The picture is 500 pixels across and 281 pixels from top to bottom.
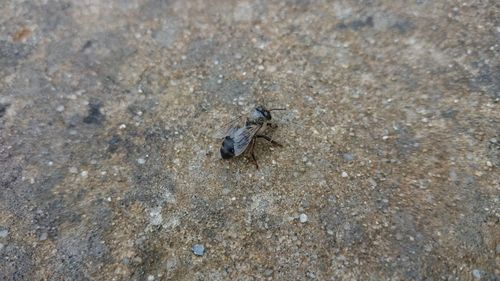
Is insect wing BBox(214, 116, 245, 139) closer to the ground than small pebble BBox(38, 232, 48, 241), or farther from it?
farther from it

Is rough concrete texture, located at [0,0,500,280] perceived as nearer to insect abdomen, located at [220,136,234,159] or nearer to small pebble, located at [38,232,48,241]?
small pebble, located at [38,232,48,241]

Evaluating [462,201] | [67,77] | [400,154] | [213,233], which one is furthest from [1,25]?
[462,201]

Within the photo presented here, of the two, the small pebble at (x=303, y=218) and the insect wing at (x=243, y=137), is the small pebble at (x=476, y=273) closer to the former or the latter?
the small pebble at (x=303, y=218)

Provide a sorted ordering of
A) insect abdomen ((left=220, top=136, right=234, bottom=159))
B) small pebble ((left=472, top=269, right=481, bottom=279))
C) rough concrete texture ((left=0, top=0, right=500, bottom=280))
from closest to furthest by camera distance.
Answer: small pebble ((left=472, top=269, right=481, bottom=279)) < rough concrete texture ((left=0, top=0, right=500, bottom=280)) < insect abdomen ((left=220, top=136, right=234, bottom=159))

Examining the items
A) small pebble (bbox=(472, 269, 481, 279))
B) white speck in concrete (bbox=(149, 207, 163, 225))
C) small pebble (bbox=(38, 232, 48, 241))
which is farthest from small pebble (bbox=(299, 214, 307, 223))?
small pebble (bbox=(38, 232, 48, 241))

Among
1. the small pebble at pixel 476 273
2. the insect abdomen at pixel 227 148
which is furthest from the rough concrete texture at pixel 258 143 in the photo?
the insect abdomen at pixel 227 148
